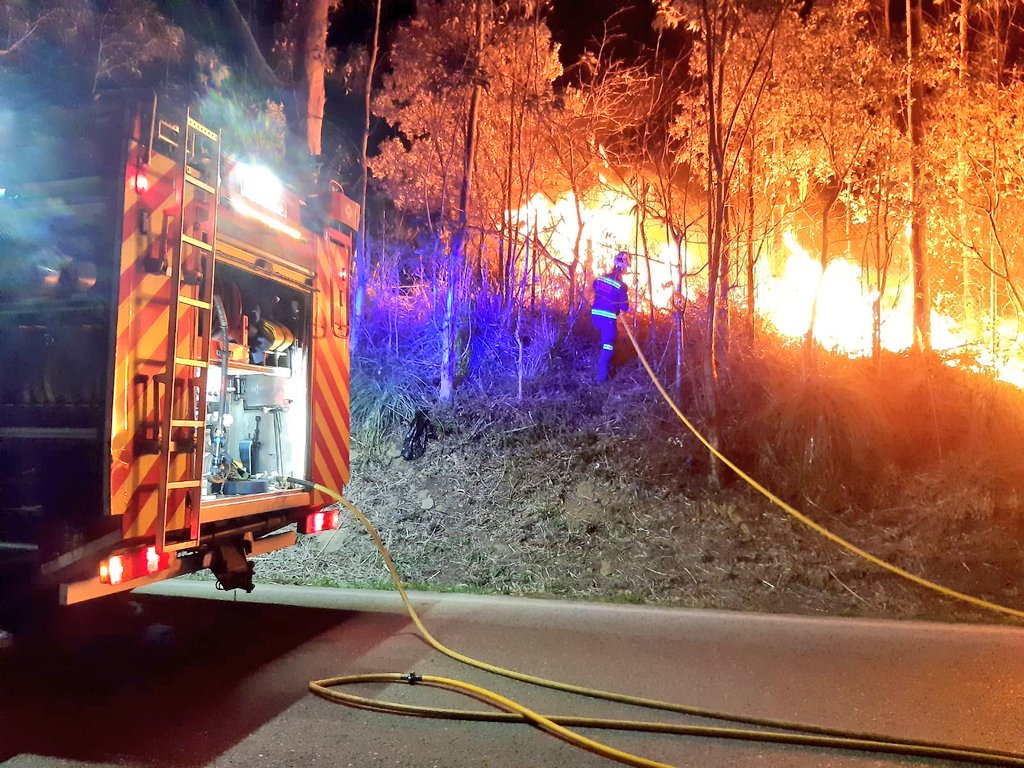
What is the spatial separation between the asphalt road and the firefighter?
417 cm

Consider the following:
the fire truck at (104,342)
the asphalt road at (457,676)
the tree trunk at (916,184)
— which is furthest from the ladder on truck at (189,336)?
the tree trunk at (916,184)

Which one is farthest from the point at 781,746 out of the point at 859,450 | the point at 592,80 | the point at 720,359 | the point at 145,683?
the point at 592,80

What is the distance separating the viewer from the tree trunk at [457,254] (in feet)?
33.5

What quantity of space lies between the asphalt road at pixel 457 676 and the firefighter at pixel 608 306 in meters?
4.17

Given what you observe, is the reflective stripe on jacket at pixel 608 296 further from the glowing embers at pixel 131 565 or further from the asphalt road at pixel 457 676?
the glowing embers at pixel 131 565

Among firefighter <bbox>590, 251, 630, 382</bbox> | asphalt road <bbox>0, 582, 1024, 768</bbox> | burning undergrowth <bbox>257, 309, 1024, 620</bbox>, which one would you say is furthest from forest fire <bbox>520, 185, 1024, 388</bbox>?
asphalt road <bbox>0, 582, 1024, 768</bbox>

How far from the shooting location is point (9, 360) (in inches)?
155

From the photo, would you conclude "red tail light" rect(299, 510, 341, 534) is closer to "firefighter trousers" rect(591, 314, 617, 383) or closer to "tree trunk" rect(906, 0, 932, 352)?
"firefighter trousers" rect(591, 314, 617, 383)

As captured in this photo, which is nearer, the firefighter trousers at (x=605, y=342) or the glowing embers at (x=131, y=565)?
the glowing embers at (x=131, y=565)

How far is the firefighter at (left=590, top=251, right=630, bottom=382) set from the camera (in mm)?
9633

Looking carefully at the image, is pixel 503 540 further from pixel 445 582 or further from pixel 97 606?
pixel 97 606

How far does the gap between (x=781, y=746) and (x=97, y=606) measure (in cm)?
553

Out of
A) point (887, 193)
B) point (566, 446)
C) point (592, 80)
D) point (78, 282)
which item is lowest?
point (566, 446)

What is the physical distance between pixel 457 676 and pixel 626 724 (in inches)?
48.2
